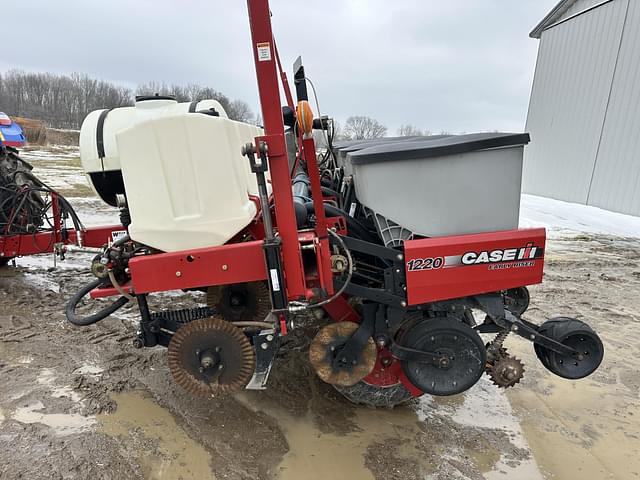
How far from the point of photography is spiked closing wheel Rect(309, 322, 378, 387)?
210cm

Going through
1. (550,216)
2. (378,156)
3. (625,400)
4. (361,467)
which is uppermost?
(378,156)

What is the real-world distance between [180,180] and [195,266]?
37 cm

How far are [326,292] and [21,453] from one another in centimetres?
165

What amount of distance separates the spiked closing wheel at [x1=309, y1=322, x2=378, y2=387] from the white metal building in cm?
976

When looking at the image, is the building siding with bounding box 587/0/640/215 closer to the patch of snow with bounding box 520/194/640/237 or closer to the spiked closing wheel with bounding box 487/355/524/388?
the patch of snow with bounding box 520/194/640/237

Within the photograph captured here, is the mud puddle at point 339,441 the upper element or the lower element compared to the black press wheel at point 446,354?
lower

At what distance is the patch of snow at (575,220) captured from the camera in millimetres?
8234

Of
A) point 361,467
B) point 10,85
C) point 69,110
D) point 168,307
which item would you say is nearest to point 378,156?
point 361,467

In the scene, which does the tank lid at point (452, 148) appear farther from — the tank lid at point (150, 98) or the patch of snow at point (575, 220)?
the patch of snow at point (575, 220)

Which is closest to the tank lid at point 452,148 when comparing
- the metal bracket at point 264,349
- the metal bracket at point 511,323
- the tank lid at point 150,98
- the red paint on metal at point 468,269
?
the red paint on metal at point 468,269

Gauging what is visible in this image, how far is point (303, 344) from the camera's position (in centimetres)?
321

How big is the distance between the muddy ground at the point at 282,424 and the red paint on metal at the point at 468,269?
0.87m

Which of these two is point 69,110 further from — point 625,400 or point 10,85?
point 625,400

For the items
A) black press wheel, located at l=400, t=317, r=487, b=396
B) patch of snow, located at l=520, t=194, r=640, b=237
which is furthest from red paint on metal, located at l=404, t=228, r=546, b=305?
patch of snow, located at l=520, t=194, r=640, b=237
